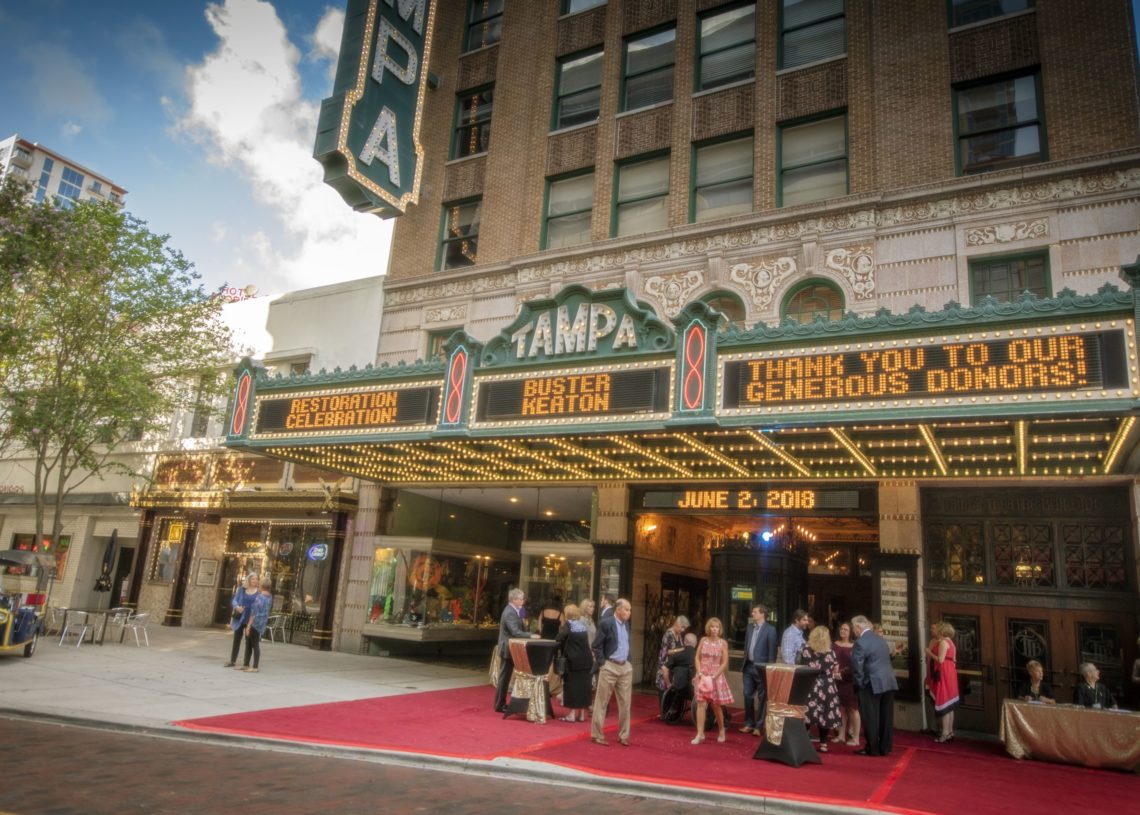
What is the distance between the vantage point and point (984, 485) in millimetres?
14148

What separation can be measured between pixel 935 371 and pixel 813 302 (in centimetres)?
670

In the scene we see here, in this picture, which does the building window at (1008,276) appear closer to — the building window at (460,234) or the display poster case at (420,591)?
the building window at (460,234)

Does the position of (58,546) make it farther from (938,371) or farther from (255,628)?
(938,371)

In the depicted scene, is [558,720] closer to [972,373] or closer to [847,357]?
[847,357]

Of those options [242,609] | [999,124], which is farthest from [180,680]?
[999,124]

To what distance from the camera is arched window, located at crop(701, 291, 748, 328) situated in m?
16.9

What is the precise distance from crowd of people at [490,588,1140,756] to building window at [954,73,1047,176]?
9281 millimetres

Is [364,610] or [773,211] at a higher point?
[773,211]

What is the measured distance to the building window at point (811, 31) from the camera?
58.5 feet

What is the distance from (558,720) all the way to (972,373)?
7.81 metres

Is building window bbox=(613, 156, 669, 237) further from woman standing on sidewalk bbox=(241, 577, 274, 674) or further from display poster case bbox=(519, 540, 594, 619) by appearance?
woman standing on sidewalk bbox=(241, 577, 274, 674)

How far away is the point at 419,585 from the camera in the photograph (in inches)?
794

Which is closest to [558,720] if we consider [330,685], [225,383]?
[330,685]

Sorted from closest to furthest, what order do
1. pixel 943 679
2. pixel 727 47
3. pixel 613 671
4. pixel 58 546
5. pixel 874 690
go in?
1. pixel 613 671
2. pixel 874 690
3. pixel 943 679
4. pixel 727 47
5. pixel 58 546
